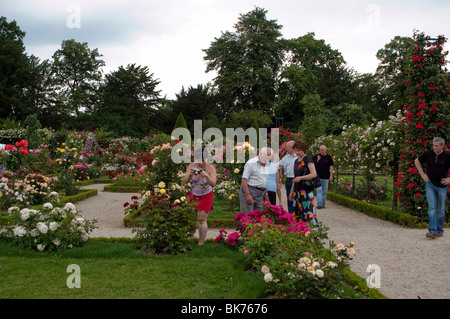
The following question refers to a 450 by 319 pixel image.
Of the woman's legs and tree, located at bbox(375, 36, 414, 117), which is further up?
tree, located at bbox(375, 36, 414, 117)

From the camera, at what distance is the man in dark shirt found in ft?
20.2

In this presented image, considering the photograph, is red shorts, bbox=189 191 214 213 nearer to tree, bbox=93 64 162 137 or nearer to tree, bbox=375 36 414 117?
tree, bbox=375 36 414 117

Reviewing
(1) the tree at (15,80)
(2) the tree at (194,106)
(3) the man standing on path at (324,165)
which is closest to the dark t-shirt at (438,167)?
(3) the man standing on path at (324,165)

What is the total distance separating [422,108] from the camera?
24.8 ft

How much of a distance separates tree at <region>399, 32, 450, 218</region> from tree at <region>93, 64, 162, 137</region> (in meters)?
33.0

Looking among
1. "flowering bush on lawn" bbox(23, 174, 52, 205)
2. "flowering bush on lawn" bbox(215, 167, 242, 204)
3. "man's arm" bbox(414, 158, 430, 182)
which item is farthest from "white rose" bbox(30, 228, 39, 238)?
"man's arm" bbox(414, 158, 430, 182)

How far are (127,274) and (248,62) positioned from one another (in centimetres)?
3307

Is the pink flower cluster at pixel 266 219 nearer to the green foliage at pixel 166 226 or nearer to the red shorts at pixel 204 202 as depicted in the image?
the red shorts at pixel 204 202

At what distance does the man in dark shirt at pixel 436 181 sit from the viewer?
616cm

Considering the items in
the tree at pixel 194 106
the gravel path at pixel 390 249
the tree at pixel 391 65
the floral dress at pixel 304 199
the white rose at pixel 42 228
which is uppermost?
the tree at pixel 391 65

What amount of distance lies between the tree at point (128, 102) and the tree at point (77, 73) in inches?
68.7
